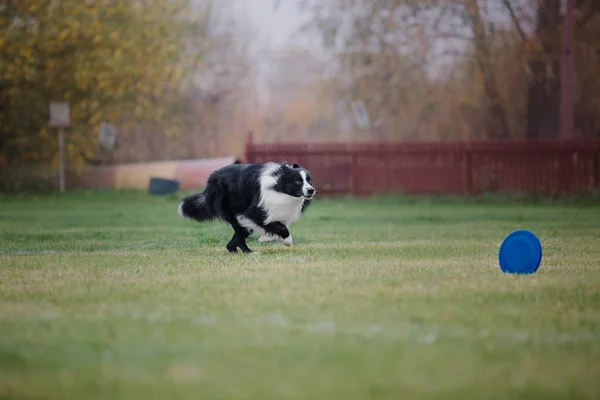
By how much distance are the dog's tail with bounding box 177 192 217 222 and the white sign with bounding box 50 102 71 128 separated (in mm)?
23541

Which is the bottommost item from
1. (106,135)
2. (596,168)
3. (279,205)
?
(596,168)

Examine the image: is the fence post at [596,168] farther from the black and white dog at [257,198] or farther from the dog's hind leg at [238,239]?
the dog's hind leg at [238,239]

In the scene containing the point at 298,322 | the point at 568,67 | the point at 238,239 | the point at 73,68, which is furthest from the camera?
the point at 73,68

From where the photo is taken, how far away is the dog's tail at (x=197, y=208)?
14305 millimetres

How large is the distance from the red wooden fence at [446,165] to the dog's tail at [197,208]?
1925 centimetres

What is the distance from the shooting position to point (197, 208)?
14.5m

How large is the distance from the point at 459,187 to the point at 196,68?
26.3 metres

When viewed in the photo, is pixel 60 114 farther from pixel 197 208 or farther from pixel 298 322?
pixel 298 322

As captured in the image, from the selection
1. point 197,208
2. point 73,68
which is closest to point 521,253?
point 197,208

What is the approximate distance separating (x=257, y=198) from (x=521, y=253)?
422 cm

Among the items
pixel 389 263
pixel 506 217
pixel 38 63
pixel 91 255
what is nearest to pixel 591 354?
pixel 389 263

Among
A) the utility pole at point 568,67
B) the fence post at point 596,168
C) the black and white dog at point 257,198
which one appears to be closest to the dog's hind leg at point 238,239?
the black and white dog at point 257,198

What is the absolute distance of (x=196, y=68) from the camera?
188 feet

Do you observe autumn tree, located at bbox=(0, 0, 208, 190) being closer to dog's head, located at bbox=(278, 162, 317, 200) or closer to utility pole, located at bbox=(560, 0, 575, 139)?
utility pole, located at bbox=(560, 0, 575, 139)
